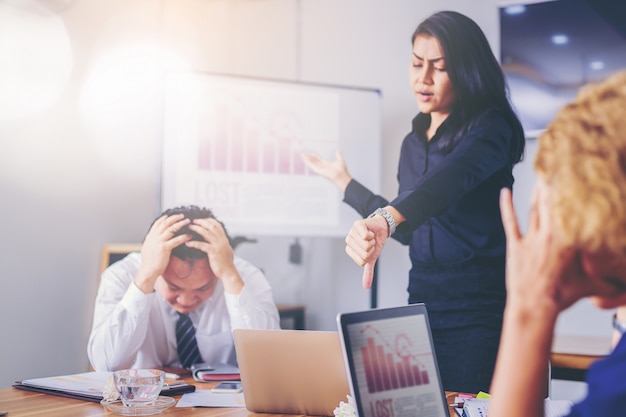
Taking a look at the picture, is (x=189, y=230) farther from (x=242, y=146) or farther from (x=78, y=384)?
(x=78, y=384)

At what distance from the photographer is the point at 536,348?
82cm

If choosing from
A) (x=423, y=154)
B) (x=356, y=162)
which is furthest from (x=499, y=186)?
(x=356, y=162)

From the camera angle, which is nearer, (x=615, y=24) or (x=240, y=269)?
(x=240, y=269)

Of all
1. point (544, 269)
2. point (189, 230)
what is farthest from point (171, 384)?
point (544, 269)

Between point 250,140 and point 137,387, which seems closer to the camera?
point 137,387

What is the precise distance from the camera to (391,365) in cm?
108

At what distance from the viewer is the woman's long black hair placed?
2426 mm

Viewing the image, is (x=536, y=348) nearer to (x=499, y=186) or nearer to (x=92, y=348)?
(x=499, y=186)

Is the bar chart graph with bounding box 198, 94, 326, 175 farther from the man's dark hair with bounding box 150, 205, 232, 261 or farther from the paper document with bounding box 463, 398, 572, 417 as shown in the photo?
the paper document with bounding box 463, 398, 572, 417

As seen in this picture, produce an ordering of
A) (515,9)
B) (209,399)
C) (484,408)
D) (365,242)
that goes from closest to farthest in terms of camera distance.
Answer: (484,408)
(209,399)
(365,242)
(515,9)

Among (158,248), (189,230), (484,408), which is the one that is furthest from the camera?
(189,230)

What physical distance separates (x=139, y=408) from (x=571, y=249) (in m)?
0.96

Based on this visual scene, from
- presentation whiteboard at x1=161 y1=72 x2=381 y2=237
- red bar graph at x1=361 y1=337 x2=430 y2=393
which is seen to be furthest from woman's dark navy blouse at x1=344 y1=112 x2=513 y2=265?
red bar graph at x1=361 y1=337 x2=430 y2=393

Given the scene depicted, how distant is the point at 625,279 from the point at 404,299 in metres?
2.14
